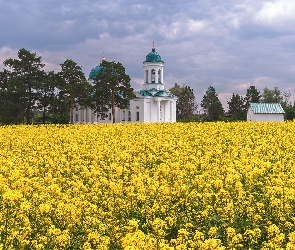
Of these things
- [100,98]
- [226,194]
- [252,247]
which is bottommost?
[252,247]

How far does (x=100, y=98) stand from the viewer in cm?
6156

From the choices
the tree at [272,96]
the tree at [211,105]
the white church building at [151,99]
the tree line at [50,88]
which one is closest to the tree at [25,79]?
→ the tree line at [50,88]

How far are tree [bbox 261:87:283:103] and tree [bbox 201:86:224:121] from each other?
86.0 ft

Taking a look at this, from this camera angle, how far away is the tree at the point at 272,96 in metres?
125

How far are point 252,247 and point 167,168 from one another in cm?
345

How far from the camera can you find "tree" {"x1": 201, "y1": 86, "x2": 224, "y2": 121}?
9983cm

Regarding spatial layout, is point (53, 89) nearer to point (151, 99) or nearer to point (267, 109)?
point (151, 99)

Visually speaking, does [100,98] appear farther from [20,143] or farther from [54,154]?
[54,154]

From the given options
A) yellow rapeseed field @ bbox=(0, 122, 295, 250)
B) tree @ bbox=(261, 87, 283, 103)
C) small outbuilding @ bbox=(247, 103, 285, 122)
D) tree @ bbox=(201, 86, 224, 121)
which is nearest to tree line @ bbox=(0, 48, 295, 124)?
small outbuilding @ bbox=(247, 103, 285, 122)

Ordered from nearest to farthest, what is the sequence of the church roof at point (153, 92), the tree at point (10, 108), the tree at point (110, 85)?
the tree at point (10, 108) < the tree at point (110, 85) < the church roof at point (153, 92)

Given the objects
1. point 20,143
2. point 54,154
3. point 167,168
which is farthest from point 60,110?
point 167,168

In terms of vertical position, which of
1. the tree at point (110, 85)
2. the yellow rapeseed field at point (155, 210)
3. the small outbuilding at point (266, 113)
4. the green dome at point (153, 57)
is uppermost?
the green dome at point (153, 57)

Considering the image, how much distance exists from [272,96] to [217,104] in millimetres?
32194

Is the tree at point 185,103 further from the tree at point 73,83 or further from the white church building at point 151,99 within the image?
the tree at point 73,83
